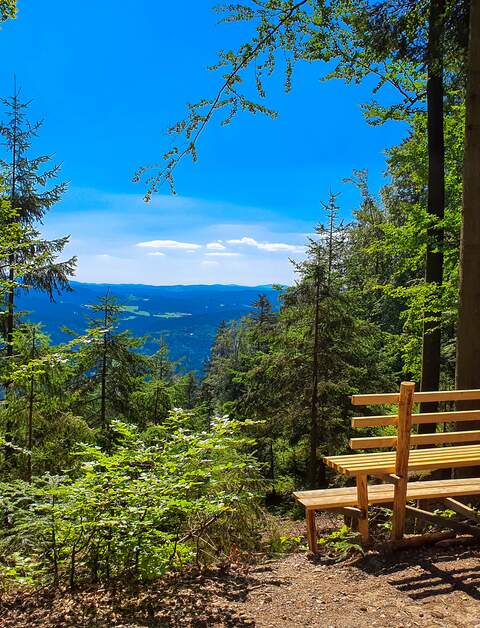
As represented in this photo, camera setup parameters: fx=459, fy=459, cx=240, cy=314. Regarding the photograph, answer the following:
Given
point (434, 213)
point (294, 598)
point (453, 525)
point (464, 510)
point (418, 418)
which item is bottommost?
point (294, 598)

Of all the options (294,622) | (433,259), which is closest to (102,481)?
(294,622)

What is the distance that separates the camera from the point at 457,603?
3.30 meters

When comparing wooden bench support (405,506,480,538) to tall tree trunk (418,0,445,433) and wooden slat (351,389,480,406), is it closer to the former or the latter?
wooden slat (351,389,480,406)

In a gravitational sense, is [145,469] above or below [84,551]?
above

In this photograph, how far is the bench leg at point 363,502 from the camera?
163 inches

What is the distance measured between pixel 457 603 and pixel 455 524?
3.74ft

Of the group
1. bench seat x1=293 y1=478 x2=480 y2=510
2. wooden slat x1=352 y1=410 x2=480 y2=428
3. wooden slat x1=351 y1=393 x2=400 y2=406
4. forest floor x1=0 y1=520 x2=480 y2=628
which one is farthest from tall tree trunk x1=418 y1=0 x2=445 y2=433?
forest floor x1=0 y1=520 x2=480 y2=628

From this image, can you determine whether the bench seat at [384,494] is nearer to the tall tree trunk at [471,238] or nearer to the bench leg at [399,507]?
the bench leg at [399,507]

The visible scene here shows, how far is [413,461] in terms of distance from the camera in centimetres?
434

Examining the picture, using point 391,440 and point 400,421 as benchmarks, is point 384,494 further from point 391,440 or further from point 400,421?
point 400,421

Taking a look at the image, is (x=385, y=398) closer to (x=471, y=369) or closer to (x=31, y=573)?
(x=471, y=369)

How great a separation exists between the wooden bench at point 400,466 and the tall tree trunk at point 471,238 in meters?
1.21

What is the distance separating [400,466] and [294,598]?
1.40 meters

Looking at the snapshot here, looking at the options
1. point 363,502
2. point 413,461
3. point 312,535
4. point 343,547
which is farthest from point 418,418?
point 312,535
